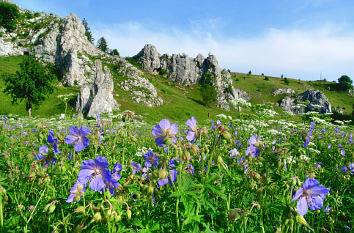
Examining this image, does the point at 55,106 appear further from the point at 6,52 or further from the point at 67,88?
the point at 6,52

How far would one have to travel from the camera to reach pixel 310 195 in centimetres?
147

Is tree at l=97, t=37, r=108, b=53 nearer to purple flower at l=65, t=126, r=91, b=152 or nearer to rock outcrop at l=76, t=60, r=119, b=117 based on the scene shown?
rock outcrop at l=76, t=60, r=119, b=117

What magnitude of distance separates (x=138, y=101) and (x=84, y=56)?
17.3 m

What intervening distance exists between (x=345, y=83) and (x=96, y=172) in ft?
386

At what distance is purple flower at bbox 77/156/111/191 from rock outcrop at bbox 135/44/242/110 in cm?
6630

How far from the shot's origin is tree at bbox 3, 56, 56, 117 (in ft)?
80.5

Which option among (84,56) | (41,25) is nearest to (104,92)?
(84,56)

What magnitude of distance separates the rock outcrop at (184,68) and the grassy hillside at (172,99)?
12.3 feet

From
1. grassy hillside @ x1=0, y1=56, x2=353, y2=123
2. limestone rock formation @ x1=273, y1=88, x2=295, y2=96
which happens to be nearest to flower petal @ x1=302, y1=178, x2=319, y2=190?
grassy hillside @ x1=0, y1=56, x2=353, y2=123

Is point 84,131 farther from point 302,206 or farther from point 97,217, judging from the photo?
point 302,206

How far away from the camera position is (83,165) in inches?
59.5

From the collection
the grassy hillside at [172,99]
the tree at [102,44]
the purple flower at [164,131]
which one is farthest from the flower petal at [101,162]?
the tree at [102,44]

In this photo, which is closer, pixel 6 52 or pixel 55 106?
pixel 55 106

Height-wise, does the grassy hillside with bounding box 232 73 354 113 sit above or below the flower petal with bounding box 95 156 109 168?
above
